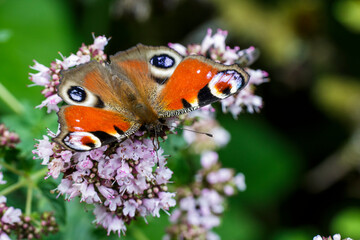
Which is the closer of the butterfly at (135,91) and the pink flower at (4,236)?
the butterfly at (135,91)

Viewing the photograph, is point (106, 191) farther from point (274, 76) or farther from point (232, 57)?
point (274, 76)

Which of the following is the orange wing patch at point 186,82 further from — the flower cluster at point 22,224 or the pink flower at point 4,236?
the pink flower at point 4,236

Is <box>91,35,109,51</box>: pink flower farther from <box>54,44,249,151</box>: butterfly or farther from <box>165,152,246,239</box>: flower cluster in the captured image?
<box>165,152,246,239</box>: flower cluster

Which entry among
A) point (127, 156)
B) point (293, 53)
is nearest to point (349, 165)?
point (293, 53)

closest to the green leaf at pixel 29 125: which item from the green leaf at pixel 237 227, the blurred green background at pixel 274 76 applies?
the blurred green background at pixel 274 76

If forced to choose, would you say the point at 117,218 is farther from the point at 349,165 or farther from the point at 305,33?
the point at 305,33

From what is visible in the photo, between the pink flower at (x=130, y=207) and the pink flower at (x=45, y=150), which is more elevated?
the pink flower at (x=45, y=150)
